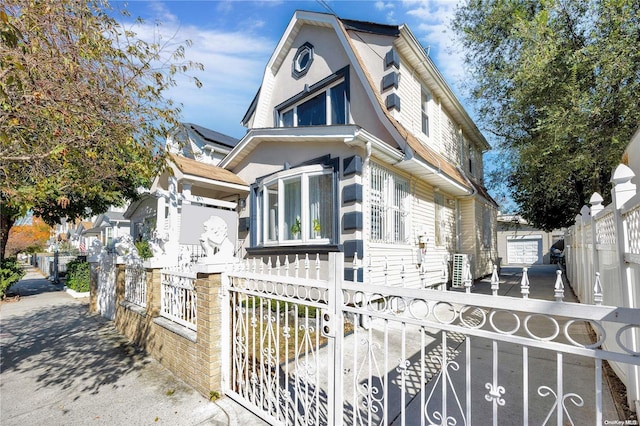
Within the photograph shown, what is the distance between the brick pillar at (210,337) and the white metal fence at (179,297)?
25.8 inches

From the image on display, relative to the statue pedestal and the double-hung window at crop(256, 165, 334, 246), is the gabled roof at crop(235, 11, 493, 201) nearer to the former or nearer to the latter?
the double-hung window at crop(256, 165, 334, 246)

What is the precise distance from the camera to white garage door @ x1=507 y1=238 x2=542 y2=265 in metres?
24.1

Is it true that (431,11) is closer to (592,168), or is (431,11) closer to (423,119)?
(423,119)

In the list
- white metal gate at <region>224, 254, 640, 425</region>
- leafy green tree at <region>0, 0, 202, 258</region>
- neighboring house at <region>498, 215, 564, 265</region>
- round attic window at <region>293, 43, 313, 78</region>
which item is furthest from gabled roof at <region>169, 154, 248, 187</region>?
neighboring house at <region>498, 215, 564, 265</region>

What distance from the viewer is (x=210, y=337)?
366 cm

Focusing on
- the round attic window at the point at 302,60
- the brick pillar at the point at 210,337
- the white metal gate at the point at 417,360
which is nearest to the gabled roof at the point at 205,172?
the round attic window at the point at 302,60

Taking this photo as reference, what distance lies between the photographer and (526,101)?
8352 mm

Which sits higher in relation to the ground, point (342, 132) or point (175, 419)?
point (342, 132)

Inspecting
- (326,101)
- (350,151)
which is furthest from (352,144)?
(326,101)

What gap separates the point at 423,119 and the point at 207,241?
8.38 m

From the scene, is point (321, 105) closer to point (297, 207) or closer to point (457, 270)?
point (297, 207)

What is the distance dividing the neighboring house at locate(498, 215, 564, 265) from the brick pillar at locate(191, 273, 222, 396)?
953 inches

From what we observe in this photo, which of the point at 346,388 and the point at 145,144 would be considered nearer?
the point at 346,388

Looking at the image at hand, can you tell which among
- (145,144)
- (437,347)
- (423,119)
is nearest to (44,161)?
(145,144)
